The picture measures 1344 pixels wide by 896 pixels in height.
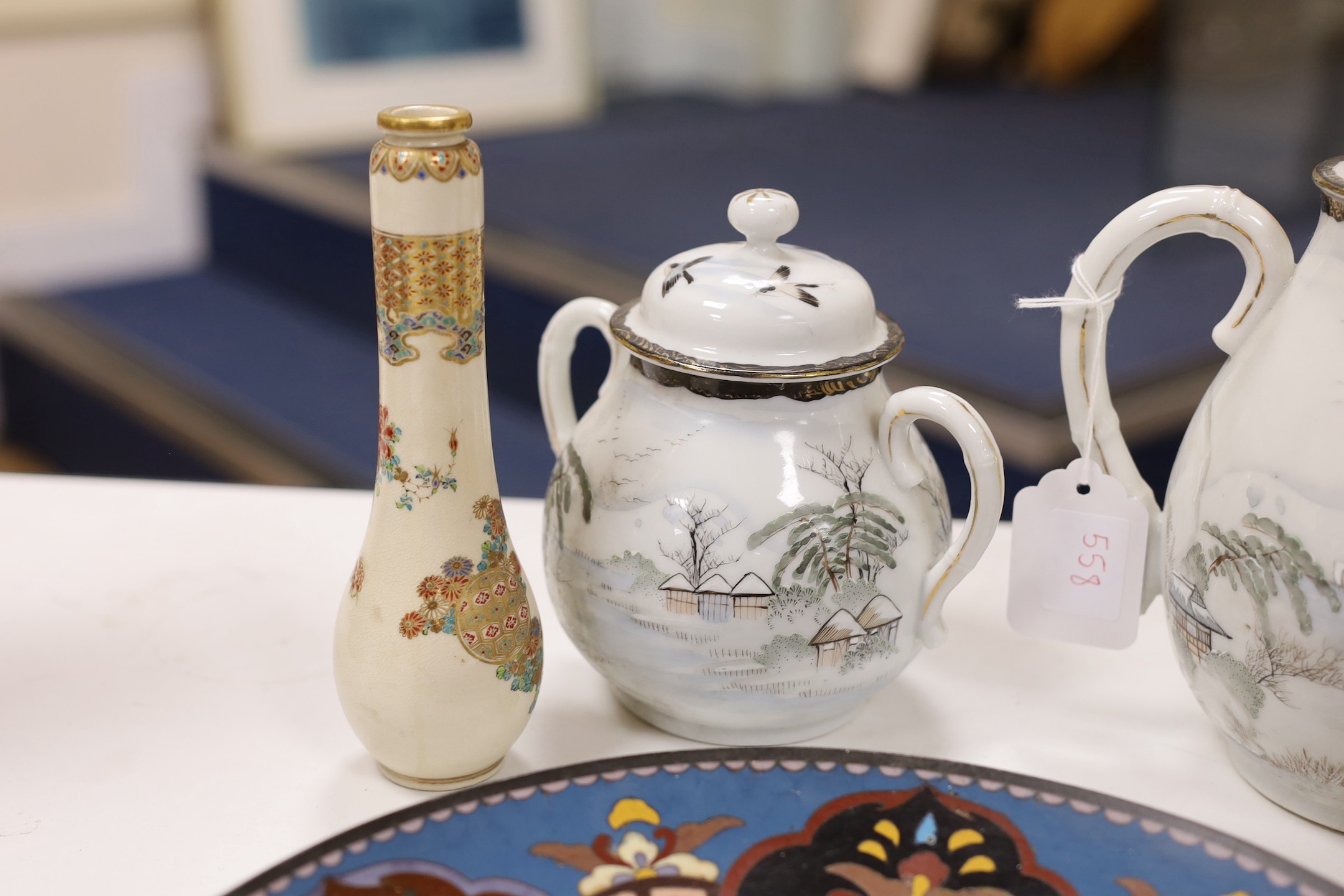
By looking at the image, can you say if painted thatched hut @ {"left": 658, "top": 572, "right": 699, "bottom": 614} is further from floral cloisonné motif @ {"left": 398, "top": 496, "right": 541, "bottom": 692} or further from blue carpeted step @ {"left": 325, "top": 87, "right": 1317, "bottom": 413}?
blue carpeted step @ {"left": 325, "top": 87, "right": 1317, "bottom": 413}

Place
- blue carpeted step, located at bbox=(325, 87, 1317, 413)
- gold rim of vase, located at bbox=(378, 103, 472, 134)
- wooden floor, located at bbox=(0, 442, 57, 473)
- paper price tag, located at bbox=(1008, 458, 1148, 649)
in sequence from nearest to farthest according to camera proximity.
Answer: gold rim of vase, located at bbox=(378, 103, 472, 134) < paper price tag, located at bbox=(1008, 458, 1148, 649) < blue carpeted step, located at bbox=(325, 87, 1317, 413) < wooden floor, located at bbox=(0, 442, 57, 473)

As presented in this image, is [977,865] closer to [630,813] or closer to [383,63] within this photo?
[630,813]

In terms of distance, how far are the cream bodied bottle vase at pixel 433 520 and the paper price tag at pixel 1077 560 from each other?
222 mm

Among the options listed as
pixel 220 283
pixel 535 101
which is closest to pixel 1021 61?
pixel 535 101

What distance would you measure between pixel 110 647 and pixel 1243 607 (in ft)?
1.71

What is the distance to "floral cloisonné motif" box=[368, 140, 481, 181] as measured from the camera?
1.53 feet

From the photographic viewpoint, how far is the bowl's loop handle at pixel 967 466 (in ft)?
1.72

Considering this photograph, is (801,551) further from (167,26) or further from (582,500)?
(167,26)

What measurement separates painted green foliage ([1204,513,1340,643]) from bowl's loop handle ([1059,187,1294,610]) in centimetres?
8

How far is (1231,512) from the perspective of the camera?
49 centimetres

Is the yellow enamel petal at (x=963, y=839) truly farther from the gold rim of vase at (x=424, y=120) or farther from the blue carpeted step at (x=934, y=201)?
the blue carpeted step at (x=934, y=201)

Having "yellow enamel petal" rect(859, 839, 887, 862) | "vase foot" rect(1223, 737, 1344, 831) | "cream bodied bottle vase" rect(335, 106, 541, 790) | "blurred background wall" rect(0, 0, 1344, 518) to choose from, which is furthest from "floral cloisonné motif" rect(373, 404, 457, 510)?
"blurred background wall" rect(0, 0, 1344, 518)

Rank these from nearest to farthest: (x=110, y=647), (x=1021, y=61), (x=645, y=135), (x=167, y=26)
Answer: (x=110, y=647) < (x=167, y=26) < (x=645, y=135) < (x=1021, y=61)

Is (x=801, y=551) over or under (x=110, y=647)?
over
